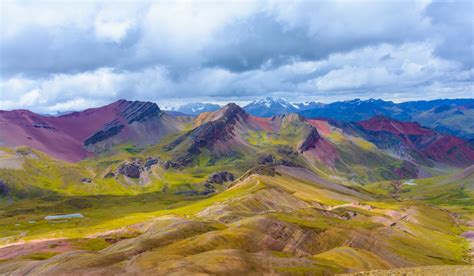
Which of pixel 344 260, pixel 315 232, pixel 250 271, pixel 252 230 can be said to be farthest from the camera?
pixel 315 232

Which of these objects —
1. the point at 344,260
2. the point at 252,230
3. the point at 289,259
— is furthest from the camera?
the point at 252,230

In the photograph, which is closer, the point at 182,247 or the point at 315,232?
the point at 182,247

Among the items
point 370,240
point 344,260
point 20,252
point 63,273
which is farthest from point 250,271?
point 20,252

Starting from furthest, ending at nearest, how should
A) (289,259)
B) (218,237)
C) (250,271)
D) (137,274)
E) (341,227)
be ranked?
1. (341,227)
2. (218,237)
3. (289,259)
4. (250,271)
5. (137,274)

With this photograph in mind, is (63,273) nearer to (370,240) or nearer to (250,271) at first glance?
(250,271)

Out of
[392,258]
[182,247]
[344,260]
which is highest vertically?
[182,247]

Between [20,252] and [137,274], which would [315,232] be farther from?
[20,252]

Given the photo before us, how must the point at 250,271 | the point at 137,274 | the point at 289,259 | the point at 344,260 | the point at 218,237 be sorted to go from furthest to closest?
the point at 218,237 < the point at 344,260 < the point at 289,259 < the point at 250,271 < the point at 137,274

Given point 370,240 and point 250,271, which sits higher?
point 250,271

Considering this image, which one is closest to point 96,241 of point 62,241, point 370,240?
point 62,241
